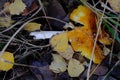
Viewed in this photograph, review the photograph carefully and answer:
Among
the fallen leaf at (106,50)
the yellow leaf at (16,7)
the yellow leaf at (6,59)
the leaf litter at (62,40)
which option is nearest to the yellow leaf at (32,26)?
the leaf litter at (62,40)

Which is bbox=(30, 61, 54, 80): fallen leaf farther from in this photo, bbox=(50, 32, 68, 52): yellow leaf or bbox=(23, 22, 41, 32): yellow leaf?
bbox=(23, 22, 41, 32): yellow leaf

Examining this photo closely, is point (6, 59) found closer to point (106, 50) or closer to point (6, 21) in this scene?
point (6, 21)

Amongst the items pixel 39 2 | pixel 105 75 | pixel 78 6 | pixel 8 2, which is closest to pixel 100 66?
pixel 105 75

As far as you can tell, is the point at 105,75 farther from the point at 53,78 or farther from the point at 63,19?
the point at 63,19

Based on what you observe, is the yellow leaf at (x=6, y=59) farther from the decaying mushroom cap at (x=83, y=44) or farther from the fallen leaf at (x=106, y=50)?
the fallen leaf at (x=106, y=50)

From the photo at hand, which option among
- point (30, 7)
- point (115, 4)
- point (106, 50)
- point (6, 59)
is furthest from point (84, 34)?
point (6, 59)

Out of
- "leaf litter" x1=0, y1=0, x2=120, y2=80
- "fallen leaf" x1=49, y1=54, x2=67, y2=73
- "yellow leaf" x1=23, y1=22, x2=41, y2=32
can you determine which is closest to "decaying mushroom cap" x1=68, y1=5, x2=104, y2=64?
"leaf litter" x1=0, y1=0, x2=120, y2=80

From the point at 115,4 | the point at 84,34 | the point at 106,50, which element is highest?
the point at 115,4
